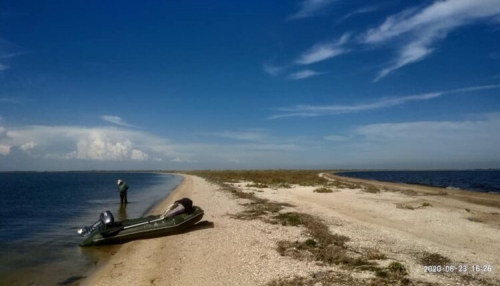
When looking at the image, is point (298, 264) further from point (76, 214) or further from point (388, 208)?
point (76, 214)

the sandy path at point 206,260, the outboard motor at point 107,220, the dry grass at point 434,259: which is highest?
the outboard motor at point 107,220

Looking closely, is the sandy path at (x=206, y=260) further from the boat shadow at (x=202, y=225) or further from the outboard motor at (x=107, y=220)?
the outboard motor at (x=107, y=220)

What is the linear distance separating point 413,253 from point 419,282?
3.37 metres

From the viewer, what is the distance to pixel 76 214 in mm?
27219

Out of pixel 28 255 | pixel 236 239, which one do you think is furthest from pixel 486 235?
pixel 28 255

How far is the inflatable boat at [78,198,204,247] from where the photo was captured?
1543 centimetres

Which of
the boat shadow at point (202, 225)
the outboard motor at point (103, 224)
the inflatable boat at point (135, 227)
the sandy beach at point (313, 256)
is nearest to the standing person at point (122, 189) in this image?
the sandy beach at point (313, 256)

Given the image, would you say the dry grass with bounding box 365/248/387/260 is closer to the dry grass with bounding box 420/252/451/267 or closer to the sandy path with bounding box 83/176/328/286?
the dry grass with bounding box 420/252/451/267

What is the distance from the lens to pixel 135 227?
1591 centimetres

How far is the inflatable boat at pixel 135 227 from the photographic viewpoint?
1543 cm

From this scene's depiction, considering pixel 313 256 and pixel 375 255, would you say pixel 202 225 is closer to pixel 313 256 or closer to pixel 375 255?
pixel 313 256
